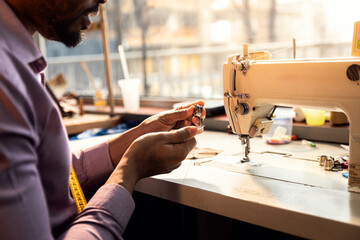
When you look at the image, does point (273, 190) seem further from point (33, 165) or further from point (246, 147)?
point (33, 165)

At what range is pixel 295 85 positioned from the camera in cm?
103

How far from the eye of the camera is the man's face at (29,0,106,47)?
0.77 m

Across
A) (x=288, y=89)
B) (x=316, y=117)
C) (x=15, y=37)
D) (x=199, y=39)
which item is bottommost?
(x=316, y=117)

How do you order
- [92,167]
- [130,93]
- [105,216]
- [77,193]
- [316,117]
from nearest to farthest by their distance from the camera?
[105,216] → [77,193] → [92,167] → [316,117] → [130,93]

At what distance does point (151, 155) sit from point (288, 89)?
1.53 feet

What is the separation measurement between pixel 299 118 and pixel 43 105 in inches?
49.2

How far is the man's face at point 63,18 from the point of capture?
77cm

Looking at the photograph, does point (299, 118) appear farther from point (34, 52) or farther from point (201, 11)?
point (201, 11)

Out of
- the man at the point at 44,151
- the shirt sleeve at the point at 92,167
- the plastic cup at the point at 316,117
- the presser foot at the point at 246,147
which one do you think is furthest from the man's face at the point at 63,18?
the plastic cup at the point at 316,117

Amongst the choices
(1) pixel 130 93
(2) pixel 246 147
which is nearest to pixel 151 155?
(2) pixel 246 147

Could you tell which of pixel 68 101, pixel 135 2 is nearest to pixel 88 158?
pixel 68 101

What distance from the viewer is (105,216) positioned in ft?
2.45

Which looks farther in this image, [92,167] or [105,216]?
[92,167]

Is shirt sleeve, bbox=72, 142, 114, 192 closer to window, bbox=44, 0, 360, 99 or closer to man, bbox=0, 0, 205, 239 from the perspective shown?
man, bbox=0, 0, 205, 239
